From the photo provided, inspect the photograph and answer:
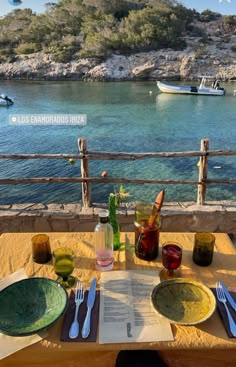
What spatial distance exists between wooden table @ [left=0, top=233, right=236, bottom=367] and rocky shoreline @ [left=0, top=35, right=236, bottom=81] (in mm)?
34099

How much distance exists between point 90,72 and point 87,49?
4806mm

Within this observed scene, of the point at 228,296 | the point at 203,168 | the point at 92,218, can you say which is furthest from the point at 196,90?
the point at 228,296

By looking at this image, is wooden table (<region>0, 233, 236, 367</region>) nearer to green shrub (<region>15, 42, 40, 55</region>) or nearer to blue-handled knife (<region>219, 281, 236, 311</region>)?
blue-handled knife (<region>219, 281, 236, 311</region>)

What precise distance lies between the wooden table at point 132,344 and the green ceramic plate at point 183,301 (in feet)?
0.12

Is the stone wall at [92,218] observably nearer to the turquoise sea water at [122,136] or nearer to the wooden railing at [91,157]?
the wooden railing at [91,157]

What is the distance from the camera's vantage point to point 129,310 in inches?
54.2

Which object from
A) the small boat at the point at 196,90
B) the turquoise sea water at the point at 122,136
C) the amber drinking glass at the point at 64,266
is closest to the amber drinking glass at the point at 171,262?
the amber drinking glass at the point at 64,266

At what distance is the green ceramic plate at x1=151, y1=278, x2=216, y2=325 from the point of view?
1.34 metres

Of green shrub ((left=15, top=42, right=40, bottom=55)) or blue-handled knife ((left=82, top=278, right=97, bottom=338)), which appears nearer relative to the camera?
blue-handled knife ((left=82, top=278, right=97, bottom=338))

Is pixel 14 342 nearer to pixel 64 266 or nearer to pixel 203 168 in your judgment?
pixel 64 266

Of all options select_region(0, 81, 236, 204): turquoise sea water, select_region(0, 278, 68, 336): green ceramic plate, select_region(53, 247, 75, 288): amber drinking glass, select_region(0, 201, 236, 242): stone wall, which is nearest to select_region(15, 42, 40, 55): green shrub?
select_region(0, 81, 236, 204): turquoise sea water

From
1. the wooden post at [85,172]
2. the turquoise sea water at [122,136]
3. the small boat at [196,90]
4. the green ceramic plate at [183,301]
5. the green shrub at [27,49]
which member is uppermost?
the green shrub at [27,49]

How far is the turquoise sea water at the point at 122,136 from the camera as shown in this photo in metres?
7.59

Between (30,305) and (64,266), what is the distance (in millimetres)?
266
